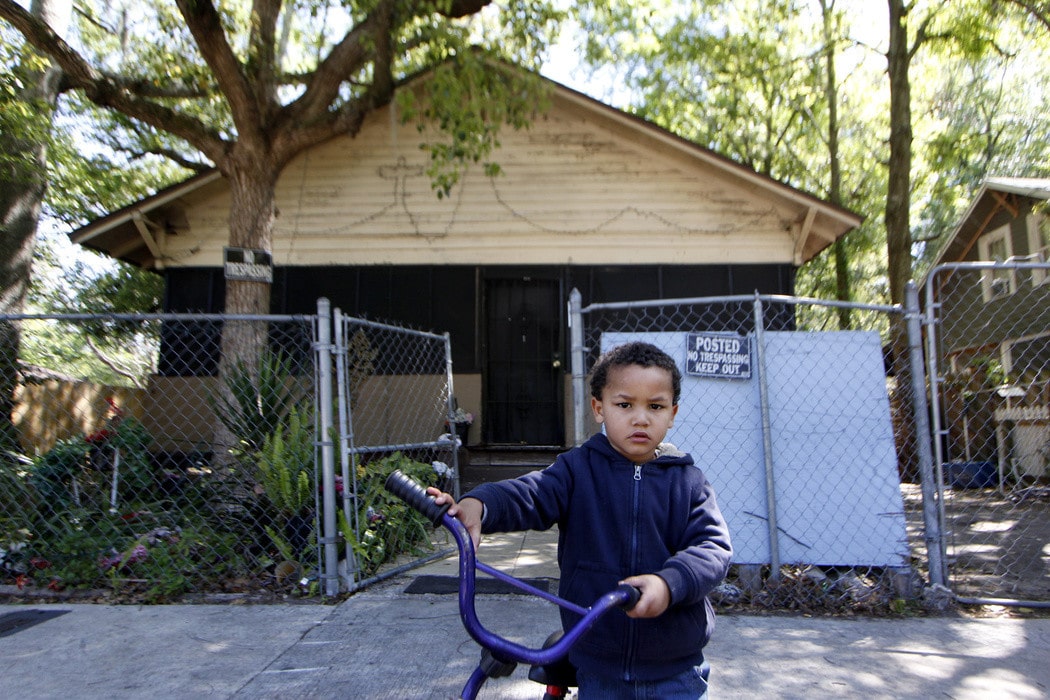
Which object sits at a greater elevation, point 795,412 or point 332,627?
point 795,412

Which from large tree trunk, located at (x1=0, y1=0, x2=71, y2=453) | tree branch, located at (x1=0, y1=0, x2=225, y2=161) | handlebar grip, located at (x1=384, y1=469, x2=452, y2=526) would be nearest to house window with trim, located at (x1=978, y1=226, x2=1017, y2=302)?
tree branch, located at (x1=0, y1=0, x2=225, y2=161)

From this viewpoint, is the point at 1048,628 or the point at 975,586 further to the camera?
the point at 975,586

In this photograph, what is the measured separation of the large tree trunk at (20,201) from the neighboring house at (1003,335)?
36.6ft

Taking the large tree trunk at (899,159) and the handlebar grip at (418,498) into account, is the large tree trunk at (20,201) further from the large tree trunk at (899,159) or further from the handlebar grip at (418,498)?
the large tree trunk at (899,159)

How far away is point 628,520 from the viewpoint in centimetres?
220

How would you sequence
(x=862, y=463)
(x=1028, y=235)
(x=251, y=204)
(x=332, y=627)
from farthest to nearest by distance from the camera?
(x=1028, y=235) < (x=251, y=204) < (x=862, y=463) < (x=332, y=627)

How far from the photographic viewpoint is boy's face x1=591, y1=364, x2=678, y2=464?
2.20 m

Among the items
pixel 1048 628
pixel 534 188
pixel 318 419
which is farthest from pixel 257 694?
pixel 534 188

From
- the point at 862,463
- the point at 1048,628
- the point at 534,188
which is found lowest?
the point at 1048,628

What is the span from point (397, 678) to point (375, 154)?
8097mm

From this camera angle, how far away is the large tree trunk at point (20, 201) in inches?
311

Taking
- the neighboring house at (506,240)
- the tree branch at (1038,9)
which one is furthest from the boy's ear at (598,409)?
the tree branch at (1038,9)

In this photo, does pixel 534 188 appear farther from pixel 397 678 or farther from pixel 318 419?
pixel 397 678

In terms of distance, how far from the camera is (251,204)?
815cm
